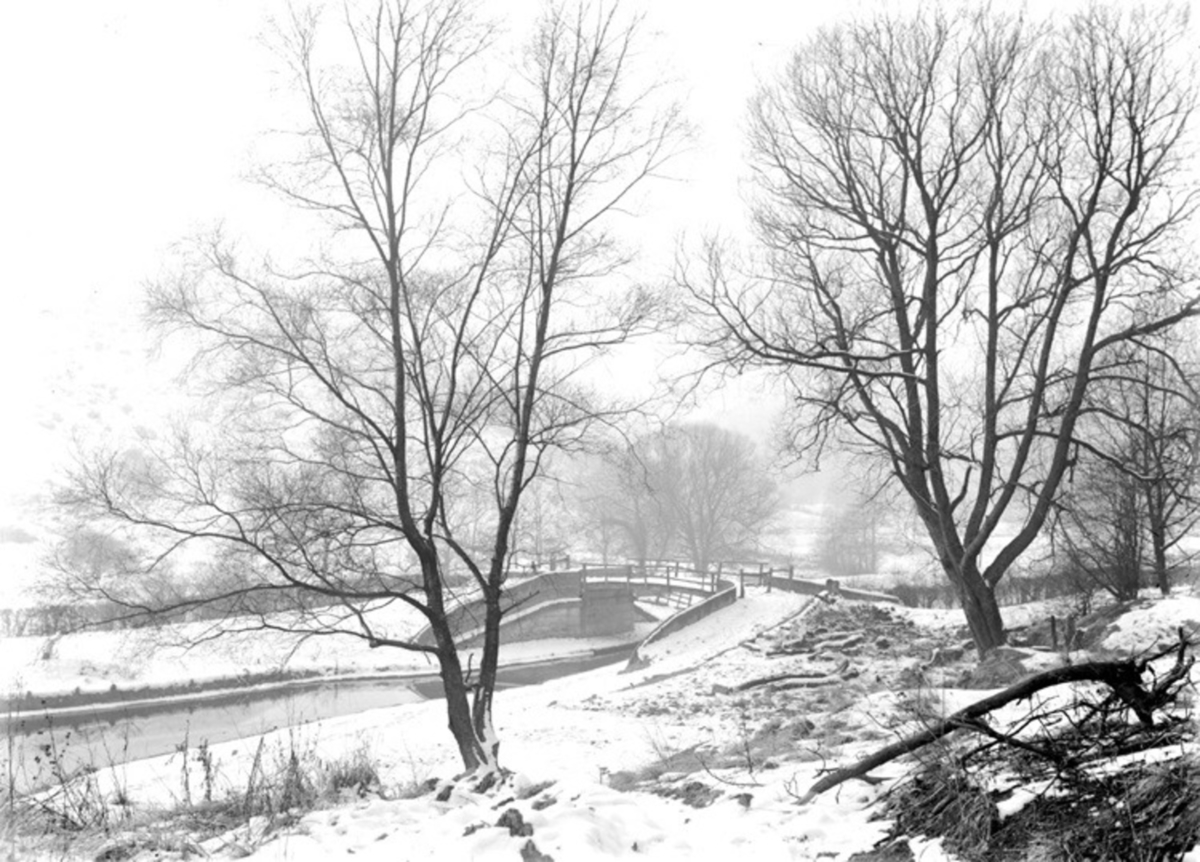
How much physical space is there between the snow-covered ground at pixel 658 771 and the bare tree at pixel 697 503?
36.4 meters

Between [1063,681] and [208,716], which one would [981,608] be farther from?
[208,716]

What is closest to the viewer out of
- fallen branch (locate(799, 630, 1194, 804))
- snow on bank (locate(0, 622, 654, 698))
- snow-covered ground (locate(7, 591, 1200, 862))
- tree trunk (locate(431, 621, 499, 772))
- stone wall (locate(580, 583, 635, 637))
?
fallen branch (locate(799, 630, 1194, 804))

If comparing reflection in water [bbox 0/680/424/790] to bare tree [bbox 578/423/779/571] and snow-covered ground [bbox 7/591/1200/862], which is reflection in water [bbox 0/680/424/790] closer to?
snow-covered ground [bbox 7/591/1200/862]

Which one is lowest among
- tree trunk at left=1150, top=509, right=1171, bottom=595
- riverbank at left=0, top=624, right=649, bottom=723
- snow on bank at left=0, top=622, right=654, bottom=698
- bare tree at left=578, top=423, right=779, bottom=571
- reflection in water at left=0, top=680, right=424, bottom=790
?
reflection in water at left=0, top=680, right=424, bottom=790

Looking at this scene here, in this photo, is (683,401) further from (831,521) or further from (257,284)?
(831,521)

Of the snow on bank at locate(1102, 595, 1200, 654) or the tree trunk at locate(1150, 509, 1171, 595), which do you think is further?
the tree trunk at locate(1150, 509, 1171, 595)

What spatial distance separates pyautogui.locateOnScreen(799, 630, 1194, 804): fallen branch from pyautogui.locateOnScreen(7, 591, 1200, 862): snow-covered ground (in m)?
0.14

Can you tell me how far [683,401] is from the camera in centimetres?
1198

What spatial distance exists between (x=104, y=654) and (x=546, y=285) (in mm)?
25330

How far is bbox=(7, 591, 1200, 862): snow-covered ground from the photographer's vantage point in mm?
4719

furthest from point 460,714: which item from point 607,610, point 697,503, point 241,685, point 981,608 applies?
point 697,503

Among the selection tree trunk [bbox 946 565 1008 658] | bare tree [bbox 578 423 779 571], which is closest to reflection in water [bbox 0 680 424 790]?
tree trunk [bbox 946 565 1008 658]

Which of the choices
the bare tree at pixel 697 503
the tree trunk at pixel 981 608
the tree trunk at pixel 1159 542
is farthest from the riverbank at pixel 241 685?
the bare tree at pixel 697 503

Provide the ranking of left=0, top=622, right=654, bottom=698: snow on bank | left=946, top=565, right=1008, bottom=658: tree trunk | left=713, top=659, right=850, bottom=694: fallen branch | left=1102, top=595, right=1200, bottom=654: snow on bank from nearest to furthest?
1. left=1102, top=595, right=1200, bottom=654: snow on bank
2. left=946, top=565, right=1008, bottom=658: tree trunk
3. left=713, top=659, right=850, bottom=694: fallen branch
4. left=0, top=622, right=654, bottom=698: snow on bank
